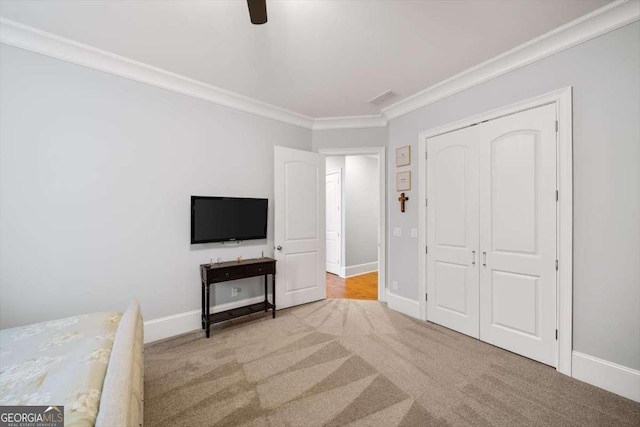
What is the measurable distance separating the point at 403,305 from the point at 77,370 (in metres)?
3.27

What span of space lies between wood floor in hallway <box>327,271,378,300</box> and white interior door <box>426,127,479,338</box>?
1.38 m

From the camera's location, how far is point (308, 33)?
84.1 inches

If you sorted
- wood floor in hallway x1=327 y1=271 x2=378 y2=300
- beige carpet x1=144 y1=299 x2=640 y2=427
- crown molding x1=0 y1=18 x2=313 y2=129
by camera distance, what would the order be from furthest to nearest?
1. wood floor in hallway x1=327 y1=271 x2=378 y2=300
2. crown molding x1=0 y1=18 x2=313 y2=129
3. beige carpet x1=144 y1=299 x2=640 y2=427

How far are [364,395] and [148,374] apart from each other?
173 cm

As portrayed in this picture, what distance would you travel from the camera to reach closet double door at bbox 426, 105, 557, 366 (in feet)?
7.55

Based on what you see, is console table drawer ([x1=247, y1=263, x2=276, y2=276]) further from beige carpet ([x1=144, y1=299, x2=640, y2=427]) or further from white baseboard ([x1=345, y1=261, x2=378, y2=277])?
white baseboard ([x1=345, y1=261, x2=378, y2=277])

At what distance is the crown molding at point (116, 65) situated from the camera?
212cm

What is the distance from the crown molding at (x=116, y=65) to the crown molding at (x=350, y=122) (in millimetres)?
804

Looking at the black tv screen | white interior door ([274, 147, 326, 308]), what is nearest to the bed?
the black tv screen

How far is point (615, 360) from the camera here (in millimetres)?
1950

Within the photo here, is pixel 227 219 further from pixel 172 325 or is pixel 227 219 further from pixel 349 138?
pixel 349 138

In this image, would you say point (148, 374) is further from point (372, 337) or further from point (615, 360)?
point (615, 360)

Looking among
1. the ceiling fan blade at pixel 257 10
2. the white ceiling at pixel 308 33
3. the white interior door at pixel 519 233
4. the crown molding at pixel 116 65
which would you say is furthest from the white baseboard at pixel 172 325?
the white interior door at pixel 519 233

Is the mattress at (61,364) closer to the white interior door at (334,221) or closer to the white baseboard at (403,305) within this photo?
the white baseboard at (403,305)
